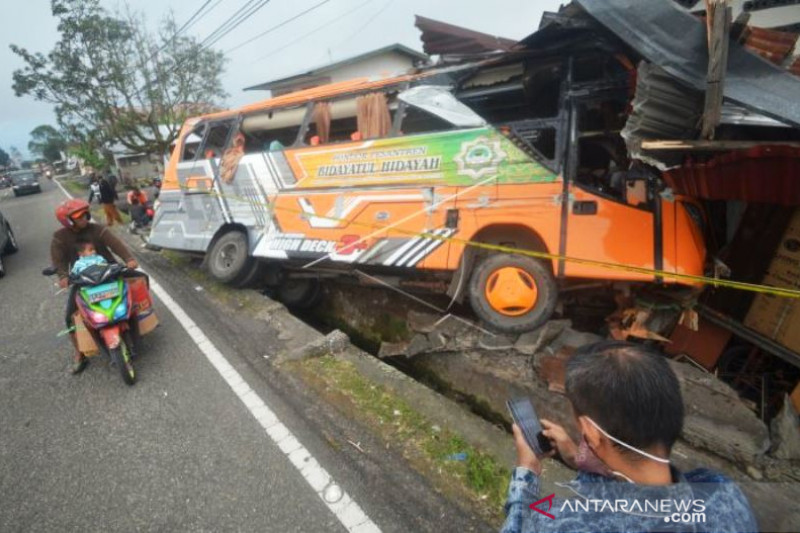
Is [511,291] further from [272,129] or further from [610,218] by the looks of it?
[272,129]

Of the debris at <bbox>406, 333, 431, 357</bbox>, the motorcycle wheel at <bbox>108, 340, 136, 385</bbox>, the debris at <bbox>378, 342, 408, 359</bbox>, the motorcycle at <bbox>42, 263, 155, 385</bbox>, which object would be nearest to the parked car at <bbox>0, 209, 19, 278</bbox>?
the motorcycle at <bbox>42, 263, 155, 385</bbox>

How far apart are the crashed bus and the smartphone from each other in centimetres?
183

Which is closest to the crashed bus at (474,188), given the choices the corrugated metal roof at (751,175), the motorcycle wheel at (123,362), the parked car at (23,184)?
the corrugated metal roof at (751,175)

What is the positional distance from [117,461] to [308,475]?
52.1 inches

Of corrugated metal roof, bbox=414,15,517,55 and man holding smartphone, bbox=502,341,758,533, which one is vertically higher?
corrugated metal roof, bbox=414,15,517,55

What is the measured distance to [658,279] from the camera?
3.16m

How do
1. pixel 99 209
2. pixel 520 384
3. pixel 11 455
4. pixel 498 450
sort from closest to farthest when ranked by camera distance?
pixel 498 450 < pixel 11 455 < pixel 520 384 < pixel 99 209

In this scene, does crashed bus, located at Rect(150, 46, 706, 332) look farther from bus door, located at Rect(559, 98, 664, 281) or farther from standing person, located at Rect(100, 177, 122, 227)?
standing person, located at Rect(100, 177, 122, 227)

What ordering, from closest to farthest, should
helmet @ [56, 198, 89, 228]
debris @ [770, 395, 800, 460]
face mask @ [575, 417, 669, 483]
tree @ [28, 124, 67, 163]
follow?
face mask @ [575, 417, 669, 483], debris @ [770, 395, 800, 460], helmet @ [56, 198, 89, 228], tree @ [28, 124, 67, 163]

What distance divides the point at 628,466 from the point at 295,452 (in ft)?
6.74

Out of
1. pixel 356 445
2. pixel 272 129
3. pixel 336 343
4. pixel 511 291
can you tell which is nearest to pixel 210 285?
pixel 272 129

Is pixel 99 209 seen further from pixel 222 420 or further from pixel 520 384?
pixel 520 384

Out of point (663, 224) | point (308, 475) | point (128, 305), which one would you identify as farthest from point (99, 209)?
point (663, 224)

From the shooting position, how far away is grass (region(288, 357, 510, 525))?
2232mm
